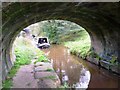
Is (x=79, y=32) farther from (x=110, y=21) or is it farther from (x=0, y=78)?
(x=0, y=78)

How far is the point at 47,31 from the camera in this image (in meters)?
36.4

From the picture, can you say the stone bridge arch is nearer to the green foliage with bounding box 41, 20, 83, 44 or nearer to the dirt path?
the dirt path

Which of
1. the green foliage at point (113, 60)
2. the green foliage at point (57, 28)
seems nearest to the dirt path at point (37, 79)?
the green foliage at point (113, 60)

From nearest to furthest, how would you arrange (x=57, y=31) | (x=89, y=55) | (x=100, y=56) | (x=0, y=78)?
(x=0, y=78) < (x=100, y=56) < (x=89, y=55) < (x=57, y=31)

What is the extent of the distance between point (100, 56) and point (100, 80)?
324 centimetres

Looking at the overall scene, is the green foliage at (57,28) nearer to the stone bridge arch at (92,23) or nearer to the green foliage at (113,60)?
the stone bridge arch at (92,23)

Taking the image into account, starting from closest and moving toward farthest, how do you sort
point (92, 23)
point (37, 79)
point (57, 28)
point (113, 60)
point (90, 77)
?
point (37, 79)
point (90, 77)
point (113, 60)
point (92, 23)
point (57, 28)

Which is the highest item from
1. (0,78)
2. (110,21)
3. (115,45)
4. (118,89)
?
(110,21)

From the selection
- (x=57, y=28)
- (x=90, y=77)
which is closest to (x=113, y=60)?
(x=90, y=77)

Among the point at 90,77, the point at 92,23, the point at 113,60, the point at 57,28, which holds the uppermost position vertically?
the point at 57,28

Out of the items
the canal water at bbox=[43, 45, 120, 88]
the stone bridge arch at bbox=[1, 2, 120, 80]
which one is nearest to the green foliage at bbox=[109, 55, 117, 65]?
the stone bridge arch at bbox=[1, 2, 120, 80]

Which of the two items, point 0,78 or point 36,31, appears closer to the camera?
point 0,78

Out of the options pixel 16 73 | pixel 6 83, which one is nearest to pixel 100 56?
pixel 16 73

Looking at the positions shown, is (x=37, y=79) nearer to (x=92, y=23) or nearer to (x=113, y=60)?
(x=113, y=60)
